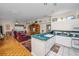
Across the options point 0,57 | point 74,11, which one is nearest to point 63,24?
point 74,11

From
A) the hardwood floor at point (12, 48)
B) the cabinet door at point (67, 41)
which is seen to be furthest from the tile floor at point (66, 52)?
the hardwood floor at point (12, 48)

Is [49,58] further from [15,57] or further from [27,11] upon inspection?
[27,11]

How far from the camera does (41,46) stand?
1.94 meters

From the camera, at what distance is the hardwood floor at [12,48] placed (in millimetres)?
1904

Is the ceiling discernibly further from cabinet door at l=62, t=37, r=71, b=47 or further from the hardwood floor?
cabinet door at l=62, t=37, r=71, b=47

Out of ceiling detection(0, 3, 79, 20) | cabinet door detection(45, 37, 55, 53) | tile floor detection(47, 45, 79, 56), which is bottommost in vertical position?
tile floor detection(47, 45, 79, 56)

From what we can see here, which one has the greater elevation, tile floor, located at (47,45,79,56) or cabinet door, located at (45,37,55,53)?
cabinet door, located at (45,37,55,53)

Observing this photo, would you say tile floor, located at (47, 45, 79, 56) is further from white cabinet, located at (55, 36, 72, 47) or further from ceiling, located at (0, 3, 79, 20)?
ceiling, located at (0, 3, 79, 20)

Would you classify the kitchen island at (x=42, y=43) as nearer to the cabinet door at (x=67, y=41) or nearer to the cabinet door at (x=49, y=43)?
the cabinet door at (x=49, y=43)

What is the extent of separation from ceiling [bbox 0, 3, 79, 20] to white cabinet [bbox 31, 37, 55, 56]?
20.9 inches

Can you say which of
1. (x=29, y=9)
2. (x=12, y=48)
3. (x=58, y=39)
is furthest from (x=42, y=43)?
(x=29, y=9)

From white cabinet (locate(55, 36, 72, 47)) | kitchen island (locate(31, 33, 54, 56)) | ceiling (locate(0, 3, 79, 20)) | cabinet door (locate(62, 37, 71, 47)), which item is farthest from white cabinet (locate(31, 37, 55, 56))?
ceiling (locate(0, 3, 79, 20))

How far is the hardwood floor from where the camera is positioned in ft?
6.25

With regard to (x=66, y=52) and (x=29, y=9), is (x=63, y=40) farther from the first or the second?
(x=29, y=9)
